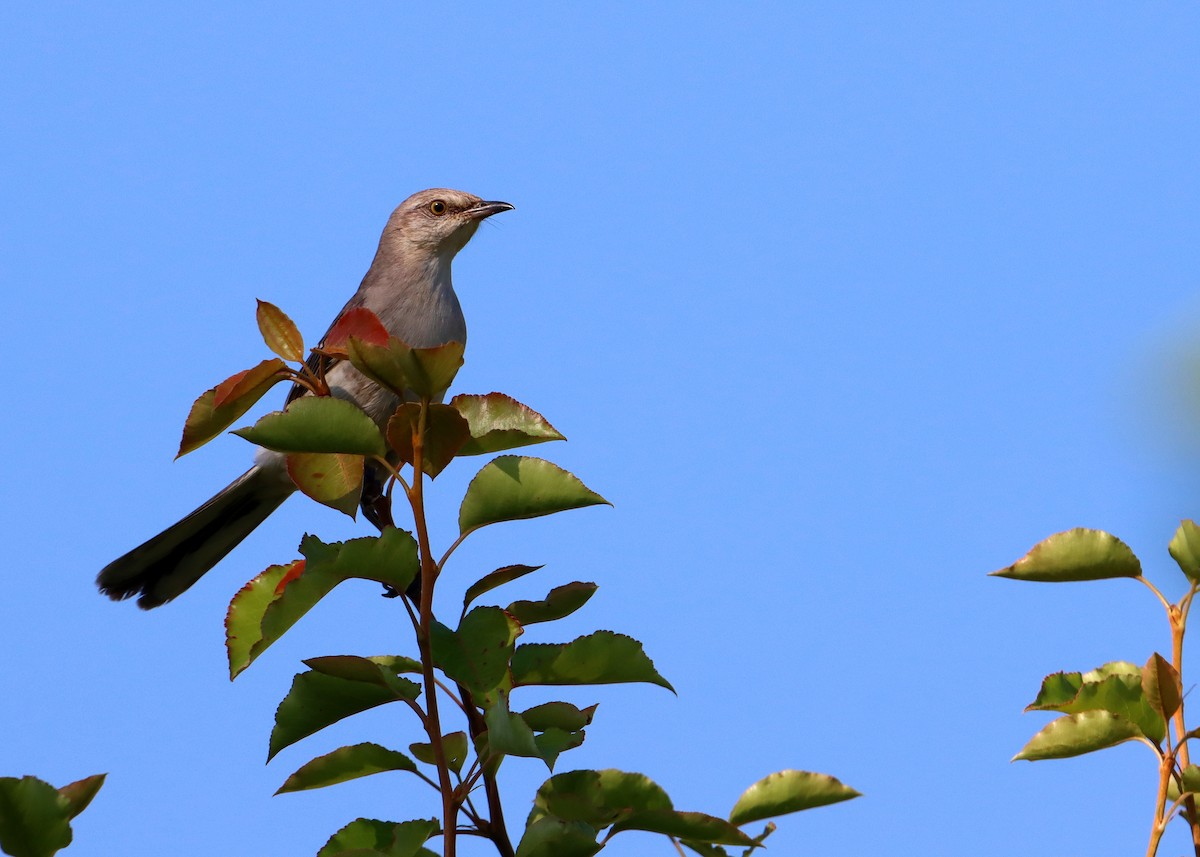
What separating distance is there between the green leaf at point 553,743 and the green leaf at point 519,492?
0.43m

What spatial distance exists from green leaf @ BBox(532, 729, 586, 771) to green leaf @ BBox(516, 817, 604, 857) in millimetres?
123

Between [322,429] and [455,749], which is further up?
[322,429]

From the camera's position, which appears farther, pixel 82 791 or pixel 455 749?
pixel 455 749

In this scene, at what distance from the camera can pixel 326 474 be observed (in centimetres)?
300

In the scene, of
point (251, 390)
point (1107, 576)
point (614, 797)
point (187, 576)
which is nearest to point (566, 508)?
point (614, 797)

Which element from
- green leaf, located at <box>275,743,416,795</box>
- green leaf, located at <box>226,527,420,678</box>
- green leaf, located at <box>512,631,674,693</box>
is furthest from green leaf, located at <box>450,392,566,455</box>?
green leaf, located at <box>275,743,416,795</box>

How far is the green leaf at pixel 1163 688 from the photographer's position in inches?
100

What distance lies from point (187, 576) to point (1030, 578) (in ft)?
19.0

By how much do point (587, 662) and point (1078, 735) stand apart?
97cm

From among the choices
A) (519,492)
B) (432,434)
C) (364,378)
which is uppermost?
(364,378)

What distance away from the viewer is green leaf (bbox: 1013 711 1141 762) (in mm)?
2566

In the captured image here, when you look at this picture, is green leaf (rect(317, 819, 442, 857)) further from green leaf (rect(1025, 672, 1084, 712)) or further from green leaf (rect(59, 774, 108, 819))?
green leaf (rect(1025, 672, 1084, 712))

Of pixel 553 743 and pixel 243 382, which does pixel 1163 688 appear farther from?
pixel 243 382

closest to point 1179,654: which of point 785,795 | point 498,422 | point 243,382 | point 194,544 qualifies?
point 785,795
